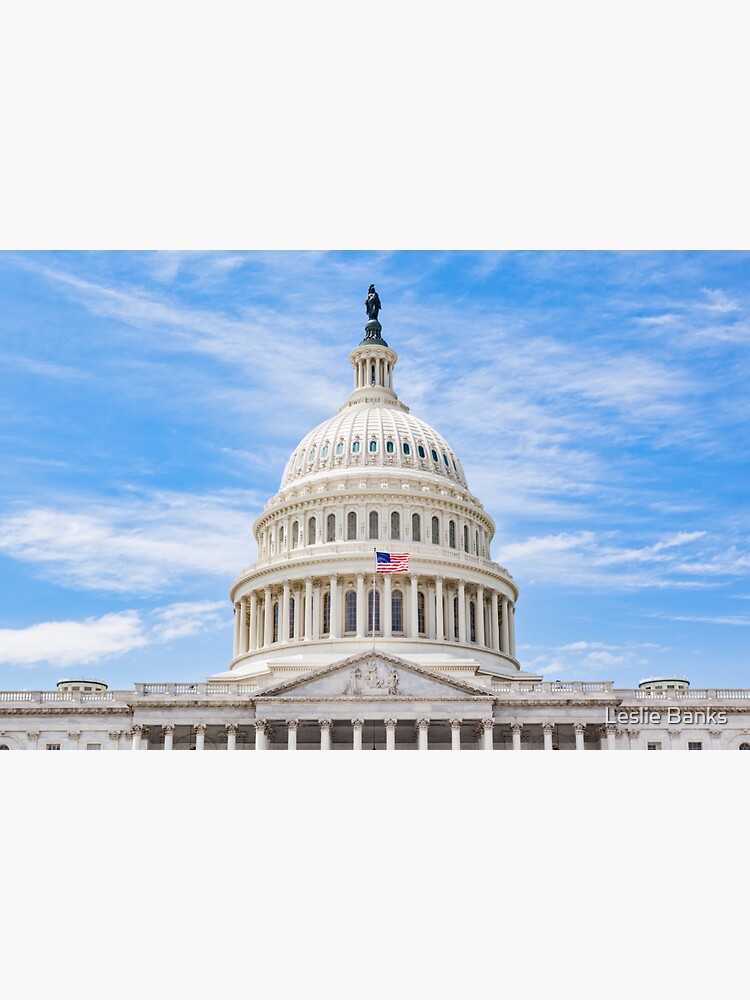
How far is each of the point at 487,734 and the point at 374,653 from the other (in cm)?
869

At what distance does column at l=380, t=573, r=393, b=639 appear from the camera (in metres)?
79.0

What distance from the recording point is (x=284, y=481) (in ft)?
312

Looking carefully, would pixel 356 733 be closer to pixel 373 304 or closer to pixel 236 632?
pixel 236 632

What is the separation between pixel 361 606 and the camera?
7975 centimetres

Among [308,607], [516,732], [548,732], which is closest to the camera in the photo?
[516,732]

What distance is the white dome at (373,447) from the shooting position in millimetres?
89875

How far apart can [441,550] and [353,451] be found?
1260 cm

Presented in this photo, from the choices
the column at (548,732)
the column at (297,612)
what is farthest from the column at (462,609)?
the column at (548,732)

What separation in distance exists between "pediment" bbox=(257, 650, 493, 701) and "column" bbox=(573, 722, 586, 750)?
6213mm

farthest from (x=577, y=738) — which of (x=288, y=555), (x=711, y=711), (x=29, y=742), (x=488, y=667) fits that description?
(x=29, y=742)

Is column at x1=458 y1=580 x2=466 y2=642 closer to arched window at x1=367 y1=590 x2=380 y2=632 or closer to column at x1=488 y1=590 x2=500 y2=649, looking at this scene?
column at x1=488 y1=590 x2=500 y2=649

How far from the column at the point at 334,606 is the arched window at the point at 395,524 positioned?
7.41 meters

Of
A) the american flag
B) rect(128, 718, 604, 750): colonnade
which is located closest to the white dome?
the american flag

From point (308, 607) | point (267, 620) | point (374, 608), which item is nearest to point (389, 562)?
Answer: point (374, 608)
